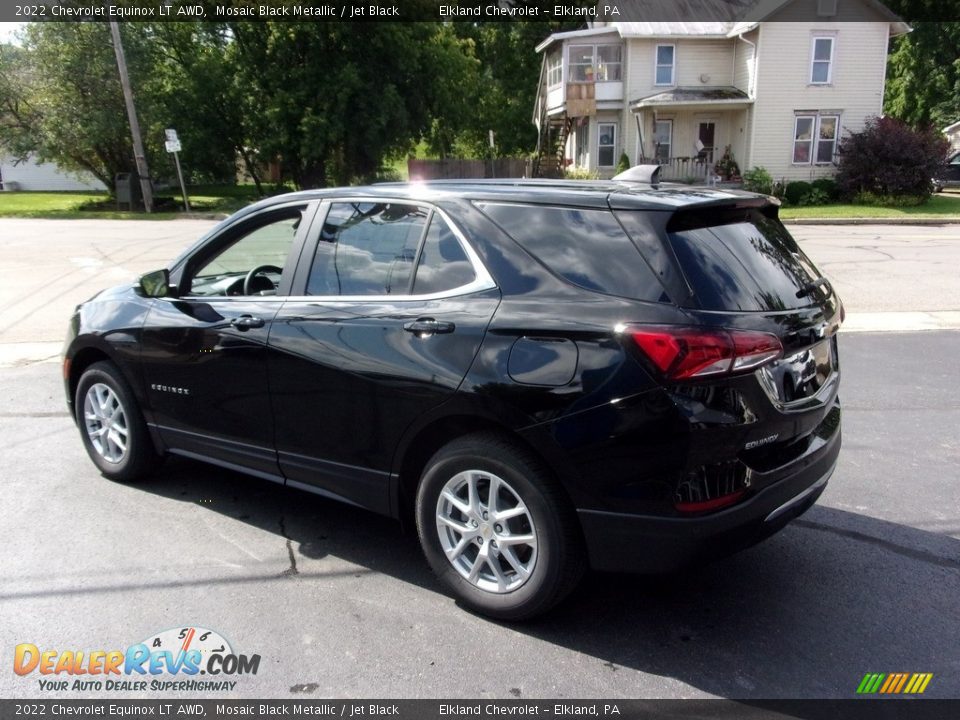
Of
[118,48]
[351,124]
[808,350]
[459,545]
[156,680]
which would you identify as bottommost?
[156,680]

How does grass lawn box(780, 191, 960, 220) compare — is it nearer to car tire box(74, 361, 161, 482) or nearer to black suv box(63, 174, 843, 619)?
black suv box(63, 174, 843, 619)

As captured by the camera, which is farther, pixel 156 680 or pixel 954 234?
pixel 954 234

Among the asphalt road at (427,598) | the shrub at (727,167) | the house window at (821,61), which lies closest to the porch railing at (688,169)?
the shrub at (727,167)

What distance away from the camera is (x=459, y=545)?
3.35 m

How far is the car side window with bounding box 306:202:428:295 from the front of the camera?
356 centimetres

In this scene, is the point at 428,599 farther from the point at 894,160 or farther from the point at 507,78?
the point at 507,78

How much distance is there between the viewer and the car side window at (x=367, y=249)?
3.56 m

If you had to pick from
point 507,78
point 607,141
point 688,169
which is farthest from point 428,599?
point 507,78

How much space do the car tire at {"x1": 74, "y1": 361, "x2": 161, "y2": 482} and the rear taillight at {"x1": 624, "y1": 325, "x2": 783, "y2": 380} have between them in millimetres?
3171

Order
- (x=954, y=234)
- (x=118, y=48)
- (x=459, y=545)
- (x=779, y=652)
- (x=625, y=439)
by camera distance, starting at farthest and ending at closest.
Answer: (x=118, y=48), (x=954, y=234), (x=459, y=545), (x=779, y=652), (x=625, y=439)

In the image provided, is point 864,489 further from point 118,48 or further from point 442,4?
point 442,4

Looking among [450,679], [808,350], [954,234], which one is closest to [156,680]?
[450,679]

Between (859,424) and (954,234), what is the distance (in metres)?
16.5

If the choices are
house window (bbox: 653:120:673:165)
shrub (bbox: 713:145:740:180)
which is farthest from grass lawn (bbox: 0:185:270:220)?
shrub (bbox: 713:145:740:180)
